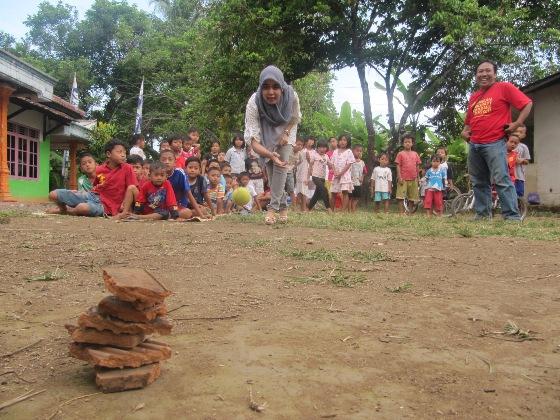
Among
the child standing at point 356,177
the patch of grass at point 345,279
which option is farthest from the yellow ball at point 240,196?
the patch of grass at point 345,279

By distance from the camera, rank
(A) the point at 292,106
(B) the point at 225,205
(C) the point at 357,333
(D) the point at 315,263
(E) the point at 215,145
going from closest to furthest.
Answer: (C) the point at 357,333 → (D) the point at 315,263 → (A) the point at 292,106 → (B) the point at 225,205 → (E) the point at 215,145

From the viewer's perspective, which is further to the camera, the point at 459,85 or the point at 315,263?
the point at 459,85

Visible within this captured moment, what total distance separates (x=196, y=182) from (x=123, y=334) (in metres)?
5.83

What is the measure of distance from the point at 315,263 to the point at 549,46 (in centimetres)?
1272

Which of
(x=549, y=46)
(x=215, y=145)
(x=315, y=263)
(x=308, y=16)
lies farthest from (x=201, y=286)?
(x=549, y=46)

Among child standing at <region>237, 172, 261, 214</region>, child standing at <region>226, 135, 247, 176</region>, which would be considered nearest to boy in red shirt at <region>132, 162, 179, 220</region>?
child standing at <region>237, 172, 261, 214</region>

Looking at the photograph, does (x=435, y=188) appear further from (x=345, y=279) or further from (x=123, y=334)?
(x=123, y=334)

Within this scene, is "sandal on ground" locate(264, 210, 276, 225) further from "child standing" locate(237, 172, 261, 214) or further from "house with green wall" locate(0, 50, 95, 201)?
"house with green wall" locate(0, 50, 95, 201)

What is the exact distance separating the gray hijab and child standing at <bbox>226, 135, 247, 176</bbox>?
13.7ft

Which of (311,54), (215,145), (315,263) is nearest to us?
(315,263)

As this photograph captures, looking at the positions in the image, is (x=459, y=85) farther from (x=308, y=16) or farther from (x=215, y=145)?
(x=215, y=145)

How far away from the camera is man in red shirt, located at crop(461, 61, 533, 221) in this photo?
5789 mm

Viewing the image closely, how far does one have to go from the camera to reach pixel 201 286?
275cm

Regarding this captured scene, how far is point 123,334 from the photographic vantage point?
1755 millimetres
